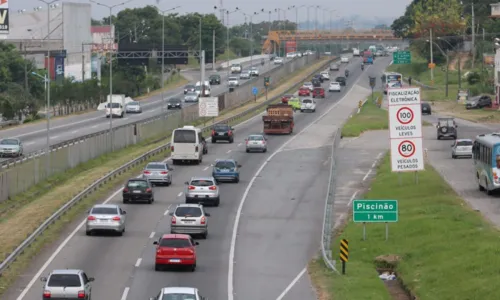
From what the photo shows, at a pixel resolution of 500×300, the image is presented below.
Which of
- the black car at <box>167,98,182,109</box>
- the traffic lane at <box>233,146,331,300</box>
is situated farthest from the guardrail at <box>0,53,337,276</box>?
the black car at <box>167,98,182,109</box>

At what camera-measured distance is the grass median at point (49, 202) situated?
46.2 meters

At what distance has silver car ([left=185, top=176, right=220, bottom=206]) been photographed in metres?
58.5

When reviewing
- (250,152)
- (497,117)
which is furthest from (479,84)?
(250,152)

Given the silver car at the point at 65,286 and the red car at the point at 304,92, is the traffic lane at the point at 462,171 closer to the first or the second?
the silver car at the point at 65,286

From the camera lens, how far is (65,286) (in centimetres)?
3309

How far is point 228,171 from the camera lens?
222 feet

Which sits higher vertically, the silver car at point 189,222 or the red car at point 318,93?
the red car at point 318,93

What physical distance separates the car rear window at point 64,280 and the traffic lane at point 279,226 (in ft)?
20.0

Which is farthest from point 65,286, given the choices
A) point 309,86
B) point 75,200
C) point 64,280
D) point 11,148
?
point 309,86

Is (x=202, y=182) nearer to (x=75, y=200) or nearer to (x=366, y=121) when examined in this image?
(x=75, y=200)

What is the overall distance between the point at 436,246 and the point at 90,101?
351ft

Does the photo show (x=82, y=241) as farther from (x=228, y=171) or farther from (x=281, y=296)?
(x=228, y=171)

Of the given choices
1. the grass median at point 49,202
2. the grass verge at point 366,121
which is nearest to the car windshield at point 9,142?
the grass median at point 49,202

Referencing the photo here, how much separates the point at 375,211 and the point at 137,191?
17.8 meters
